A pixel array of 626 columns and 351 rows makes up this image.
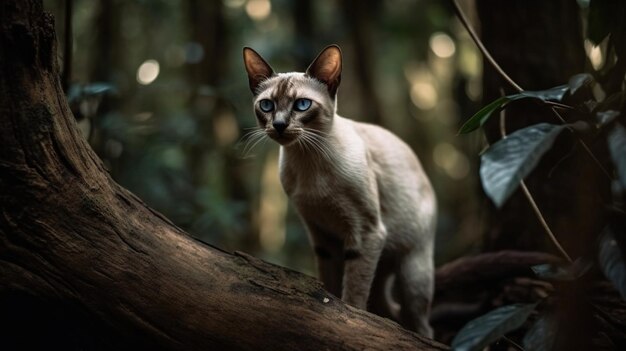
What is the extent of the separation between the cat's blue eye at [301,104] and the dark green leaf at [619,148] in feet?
5.84

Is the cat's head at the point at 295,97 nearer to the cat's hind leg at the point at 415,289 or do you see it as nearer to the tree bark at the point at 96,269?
the tree bark at the point at 96,269

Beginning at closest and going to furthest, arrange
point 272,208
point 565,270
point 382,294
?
point 565,270, point 382,294, point 272,208

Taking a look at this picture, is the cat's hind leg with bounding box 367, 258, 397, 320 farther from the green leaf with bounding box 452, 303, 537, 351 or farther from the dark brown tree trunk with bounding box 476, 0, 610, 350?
the green leaf with bounding box 452, 303, 537, 351

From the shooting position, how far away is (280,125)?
128 inches

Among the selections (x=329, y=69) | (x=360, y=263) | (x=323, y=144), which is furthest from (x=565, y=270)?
(x=329, y=69)

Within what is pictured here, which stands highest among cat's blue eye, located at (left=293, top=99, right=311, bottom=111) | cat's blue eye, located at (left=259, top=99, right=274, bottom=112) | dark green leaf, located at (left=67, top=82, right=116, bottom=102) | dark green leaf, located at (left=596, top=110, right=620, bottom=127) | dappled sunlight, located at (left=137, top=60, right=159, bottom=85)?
dappled sunlight, located at (left=137, top=60, right=159, bottom=85)

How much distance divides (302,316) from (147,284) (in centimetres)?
73

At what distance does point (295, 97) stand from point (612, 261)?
1.97 m

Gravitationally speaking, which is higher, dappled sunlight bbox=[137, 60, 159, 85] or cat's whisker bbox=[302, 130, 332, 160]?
dappled sunlight bbox=[137, 60, 159, 85]

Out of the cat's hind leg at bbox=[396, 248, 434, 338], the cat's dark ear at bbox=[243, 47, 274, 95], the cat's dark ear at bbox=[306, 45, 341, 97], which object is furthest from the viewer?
the cat's hind leg at bbox=[396, 248, 434, 338]

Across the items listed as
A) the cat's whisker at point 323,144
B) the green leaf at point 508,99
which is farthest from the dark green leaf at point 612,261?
the cat's whisker at point 323,144

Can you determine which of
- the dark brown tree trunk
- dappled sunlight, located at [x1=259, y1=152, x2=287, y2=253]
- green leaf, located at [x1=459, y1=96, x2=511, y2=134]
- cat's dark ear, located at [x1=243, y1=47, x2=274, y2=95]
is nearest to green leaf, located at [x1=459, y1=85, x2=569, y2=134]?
green leaf, located at [x1=459, y1=96, x2=511, y2=134]

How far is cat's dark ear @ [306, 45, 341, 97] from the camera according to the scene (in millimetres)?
3535

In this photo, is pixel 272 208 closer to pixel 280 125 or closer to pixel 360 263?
pixel 360 263
